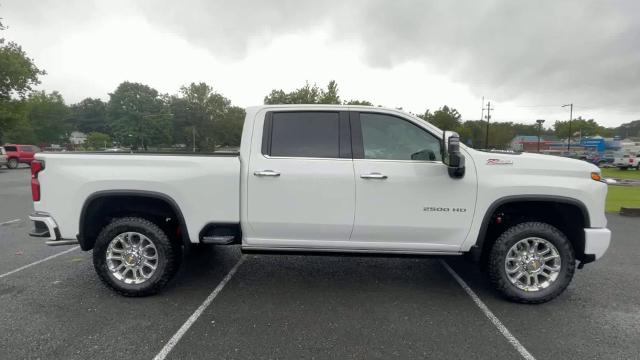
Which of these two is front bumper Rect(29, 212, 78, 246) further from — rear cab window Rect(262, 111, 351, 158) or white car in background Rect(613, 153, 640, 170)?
white car in background Rect(613, 153, 640, 170)

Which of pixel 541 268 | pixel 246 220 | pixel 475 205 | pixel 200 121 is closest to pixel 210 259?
pixel 246 220

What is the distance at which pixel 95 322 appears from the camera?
3.26 metres

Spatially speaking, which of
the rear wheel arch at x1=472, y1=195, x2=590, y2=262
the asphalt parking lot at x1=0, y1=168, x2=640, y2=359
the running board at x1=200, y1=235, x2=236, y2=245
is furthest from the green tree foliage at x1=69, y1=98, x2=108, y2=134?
the rear wheel arch at x1=472, y1=195, x2=590, y2=262

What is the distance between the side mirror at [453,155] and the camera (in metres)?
3.24

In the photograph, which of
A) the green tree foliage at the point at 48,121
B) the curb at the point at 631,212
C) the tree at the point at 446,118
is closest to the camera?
the curb at the point at 631,212

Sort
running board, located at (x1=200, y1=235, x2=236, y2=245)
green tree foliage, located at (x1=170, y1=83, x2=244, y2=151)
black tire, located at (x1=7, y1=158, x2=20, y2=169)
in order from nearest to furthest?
running board, located at (x1=200, y1=235, x2=236, y2=245)
black tire, located at (x1=7, y1=158, x2=20, y2=169)
green tree foliage, located at (x1=170, y1=83, x2=244, y2=151)

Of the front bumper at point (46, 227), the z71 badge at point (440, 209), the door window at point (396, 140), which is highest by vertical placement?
the door window at point (396, 140)

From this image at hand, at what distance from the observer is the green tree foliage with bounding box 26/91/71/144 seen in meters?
71.4

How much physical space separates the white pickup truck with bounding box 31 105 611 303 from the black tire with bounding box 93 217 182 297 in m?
0.01

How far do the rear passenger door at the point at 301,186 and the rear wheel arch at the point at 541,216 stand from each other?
1436mm

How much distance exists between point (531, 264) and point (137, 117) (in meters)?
83.1

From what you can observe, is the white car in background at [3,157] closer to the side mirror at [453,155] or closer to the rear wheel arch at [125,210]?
the rear wheel arch at [125,210]

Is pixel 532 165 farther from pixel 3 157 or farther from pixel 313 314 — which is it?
pixel 3 157

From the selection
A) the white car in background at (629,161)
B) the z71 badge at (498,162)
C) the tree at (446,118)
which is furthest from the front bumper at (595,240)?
the tree at (446,118)
